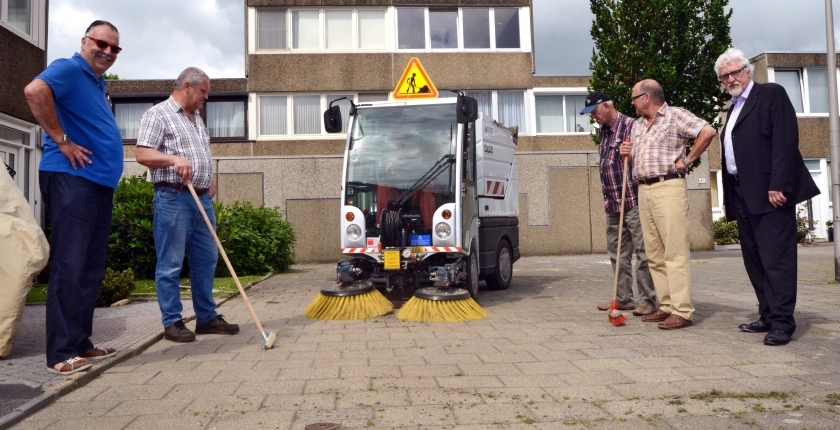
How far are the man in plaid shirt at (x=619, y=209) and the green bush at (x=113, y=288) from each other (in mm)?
5669

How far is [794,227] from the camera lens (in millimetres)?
5496

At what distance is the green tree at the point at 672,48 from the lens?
52.7ft

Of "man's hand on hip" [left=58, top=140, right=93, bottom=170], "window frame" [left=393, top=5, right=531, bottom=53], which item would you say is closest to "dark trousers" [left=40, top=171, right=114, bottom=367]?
"man's hand on hip" [left=58, top=140, right=93, bottom=170]

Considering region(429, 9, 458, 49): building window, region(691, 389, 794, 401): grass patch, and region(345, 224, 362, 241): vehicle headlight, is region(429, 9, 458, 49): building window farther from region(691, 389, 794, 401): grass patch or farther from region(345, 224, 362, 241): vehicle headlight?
region(691, 389, 794, 401): grass patch

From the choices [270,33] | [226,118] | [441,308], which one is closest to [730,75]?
[441,308]

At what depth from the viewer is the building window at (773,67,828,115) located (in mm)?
27156

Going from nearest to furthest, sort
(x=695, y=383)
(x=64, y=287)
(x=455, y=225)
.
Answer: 1. (x=695, y=383)
2. (x=64, y=287)
3. (x=455, y=225)

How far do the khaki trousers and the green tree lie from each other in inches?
415

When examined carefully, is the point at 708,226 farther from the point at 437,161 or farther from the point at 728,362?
the point at 728,362

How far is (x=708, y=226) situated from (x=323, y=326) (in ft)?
53.6

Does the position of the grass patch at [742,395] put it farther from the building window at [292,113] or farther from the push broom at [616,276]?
the building window at [292,113]

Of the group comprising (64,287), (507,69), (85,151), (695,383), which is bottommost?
(695,383)

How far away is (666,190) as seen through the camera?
617 centimetres

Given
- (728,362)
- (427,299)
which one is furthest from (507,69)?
(728,362)
